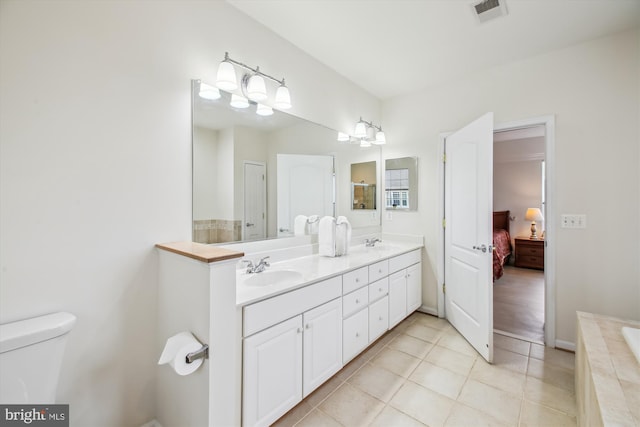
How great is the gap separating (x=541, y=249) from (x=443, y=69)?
4.38m

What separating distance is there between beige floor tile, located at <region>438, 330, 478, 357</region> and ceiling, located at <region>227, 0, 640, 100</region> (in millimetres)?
2574

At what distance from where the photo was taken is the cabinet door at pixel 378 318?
2.24m

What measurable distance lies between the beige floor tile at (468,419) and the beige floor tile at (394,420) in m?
0.19

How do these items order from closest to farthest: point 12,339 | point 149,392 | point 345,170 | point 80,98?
point 12,339
point 80,98
point 149,392
point 345,170

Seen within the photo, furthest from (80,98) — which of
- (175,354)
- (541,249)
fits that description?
(541,249)

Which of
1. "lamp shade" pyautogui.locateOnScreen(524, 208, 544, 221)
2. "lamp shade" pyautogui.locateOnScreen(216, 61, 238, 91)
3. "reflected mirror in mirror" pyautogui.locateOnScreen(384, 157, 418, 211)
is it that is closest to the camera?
"lamp shade" pyautogui.locateOnScreen(216, 61, 238, 91)

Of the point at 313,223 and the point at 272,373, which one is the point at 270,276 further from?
the point at 313,223

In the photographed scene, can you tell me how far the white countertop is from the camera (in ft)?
4.61

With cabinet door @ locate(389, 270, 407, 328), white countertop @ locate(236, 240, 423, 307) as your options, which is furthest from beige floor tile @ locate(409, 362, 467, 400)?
white countertop @ locate(236, 240, 423, 307)

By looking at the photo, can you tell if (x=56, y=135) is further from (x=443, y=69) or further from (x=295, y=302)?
(x=443, y=69)

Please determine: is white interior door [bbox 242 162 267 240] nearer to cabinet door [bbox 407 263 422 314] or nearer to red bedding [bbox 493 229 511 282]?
cabinet door [bbox 407 263 422 314]

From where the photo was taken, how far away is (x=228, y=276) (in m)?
1.17

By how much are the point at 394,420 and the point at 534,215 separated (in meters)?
→ 5.46

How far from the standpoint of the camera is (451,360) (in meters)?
2.19
